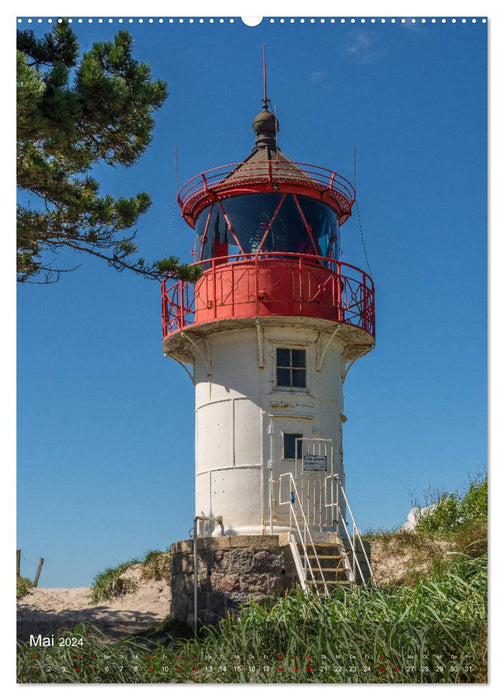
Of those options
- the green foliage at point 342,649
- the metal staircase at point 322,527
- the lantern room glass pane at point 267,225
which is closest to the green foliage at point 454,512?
the metal staircase at point 322,527

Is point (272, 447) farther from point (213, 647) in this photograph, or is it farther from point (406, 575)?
point (213, 647)

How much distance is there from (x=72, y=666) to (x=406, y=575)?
10.7 metres

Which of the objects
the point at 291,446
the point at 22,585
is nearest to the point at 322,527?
the point at 291,446

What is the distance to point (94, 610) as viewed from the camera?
68.6ft

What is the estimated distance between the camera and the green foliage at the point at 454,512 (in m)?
22.0

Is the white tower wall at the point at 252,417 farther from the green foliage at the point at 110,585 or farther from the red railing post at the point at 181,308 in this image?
the green foliage at the point at 110,585

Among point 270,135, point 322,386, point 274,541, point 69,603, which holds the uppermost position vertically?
point 270,135

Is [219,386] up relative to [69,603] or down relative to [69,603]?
up

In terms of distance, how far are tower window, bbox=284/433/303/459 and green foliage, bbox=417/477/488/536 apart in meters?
5.64

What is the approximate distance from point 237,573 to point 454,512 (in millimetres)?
7873

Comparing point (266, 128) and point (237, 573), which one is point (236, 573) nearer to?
point (237, 573)

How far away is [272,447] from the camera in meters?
17.6

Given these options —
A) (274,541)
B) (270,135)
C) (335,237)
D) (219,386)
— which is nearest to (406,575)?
(274,541)

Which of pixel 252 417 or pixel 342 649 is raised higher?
pixel 252 417
